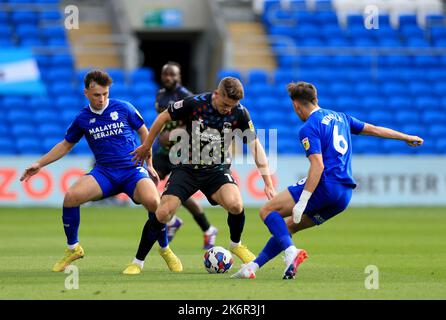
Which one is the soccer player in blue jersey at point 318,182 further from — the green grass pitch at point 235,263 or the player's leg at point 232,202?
the player's leg at point 232,202

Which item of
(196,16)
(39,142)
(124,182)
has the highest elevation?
(124,182)

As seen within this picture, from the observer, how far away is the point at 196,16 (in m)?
29.7

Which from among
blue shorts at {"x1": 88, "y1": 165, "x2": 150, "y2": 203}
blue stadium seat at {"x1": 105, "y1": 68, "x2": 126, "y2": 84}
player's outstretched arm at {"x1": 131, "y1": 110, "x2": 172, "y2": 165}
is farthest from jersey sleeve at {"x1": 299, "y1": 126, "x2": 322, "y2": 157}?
blue stadium seat at {"x1": 105, "y1": 68, "x2": 126, "y2": 84}

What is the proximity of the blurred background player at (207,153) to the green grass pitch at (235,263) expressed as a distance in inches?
28.4

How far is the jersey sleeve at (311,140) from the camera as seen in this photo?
9.77m

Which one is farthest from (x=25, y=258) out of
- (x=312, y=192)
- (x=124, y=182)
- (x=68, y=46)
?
(x=68, y=46)

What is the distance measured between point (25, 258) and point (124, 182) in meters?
2.12

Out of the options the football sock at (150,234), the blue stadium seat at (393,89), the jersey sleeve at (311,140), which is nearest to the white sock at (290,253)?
the jersey sleeve at (311,140)

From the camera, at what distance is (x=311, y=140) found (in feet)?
32.1

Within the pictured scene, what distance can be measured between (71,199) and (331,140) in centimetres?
288

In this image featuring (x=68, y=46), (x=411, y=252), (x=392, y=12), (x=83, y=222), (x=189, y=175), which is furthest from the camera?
(x=392, y=12)

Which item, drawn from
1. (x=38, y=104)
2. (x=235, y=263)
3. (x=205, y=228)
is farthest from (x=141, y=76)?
(x=235, y=263)

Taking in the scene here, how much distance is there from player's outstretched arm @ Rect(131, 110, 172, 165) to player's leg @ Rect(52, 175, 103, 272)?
546mm
